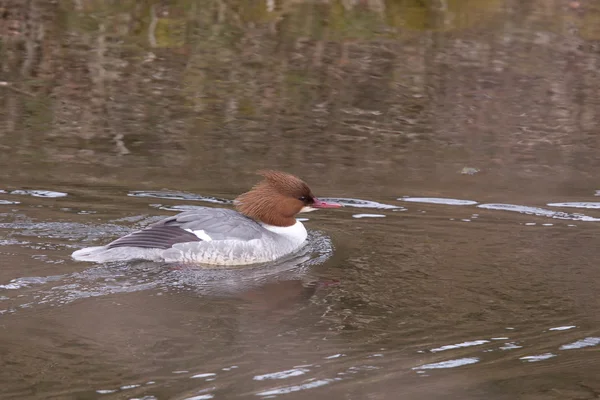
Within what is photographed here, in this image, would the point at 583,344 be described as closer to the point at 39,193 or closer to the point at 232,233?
the point at 232,233

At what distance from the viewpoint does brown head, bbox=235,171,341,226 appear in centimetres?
945

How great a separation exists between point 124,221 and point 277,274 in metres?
1.77

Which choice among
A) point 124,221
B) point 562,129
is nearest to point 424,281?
point 124,221

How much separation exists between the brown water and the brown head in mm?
359

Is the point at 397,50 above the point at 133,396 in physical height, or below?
above

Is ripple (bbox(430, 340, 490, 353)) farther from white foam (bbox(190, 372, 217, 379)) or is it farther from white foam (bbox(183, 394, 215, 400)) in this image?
white foam (bbox(183, 394, 215, 400))

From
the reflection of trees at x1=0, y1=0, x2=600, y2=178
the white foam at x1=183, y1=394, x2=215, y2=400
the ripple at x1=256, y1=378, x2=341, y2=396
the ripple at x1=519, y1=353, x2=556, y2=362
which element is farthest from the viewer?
the reflection of trees at x1=0, y1=0, x2=600, y2=178

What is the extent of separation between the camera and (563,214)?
10172 mm

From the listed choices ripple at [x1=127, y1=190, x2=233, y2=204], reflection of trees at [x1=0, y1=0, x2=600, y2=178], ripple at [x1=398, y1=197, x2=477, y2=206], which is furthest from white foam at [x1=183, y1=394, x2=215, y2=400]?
reflection of trees at [x1=0, y1=0, x2=600, y2=178]

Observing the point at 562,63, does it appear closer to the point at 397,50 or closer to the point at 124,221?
the point at 397,50

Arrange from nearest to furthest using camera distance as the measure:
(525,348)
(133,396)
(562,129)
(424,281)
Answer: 1. (133,396)
2. (525,348)
3. (424,281)
4. (562,129)

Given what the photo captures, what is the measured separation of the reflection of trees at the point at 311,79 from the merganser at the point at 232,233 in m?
2.31

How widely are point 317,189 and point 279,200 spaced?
139 cm

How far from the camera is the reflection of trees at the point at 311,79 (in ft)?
41.1
